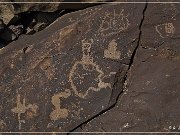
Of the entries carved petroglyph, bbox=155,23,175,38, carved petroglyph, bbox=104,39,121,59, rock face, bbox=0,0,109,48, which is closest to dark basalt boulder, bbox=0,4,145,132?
carved petroglyph, bbox=104,39,121,59

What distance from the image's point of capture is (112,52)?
447 cm

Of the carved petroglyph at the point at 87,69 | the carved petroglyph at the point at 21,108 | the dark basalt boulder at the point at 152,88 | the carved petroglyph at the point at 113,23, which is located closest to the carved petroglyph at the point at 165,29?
the dark basalt boulder at the point at 152,88

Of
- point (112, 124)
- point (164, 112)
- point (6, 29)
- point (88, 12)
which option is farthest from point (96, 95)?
point (6, 29)

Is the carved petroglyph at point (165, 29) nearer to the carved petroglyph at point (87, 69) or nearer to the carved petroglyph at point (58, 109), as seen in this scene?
the carved petroglyph at point (87, 69)

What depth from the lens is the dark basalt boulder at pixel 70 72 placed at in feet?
14.4

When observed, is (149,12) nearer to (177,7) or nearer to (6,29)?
(177,7)

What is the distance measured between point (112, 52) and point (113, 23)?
0.37 m

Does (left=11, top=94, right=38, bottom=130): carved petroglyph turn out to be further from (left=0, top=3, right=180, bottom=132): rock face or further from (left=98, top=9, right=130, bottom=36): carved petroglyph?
(left=98, top=9, right=130, bottom=36): carved petroglyph

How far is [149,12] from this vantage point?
4590 millimetres

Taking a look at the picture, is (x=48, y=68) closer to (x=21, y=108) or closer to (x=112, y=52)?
(x=21, y=108)

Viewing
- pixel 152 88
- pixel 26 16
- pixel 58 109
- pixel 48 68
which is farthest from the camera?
pixel 26 16

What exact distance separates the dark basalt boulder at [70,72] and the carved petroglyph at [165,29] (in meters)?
0.24

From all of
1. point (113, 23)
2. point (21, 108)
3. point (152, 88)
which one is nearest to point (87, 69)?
point (113, 23)

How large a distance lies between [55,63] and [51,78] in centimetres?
18
